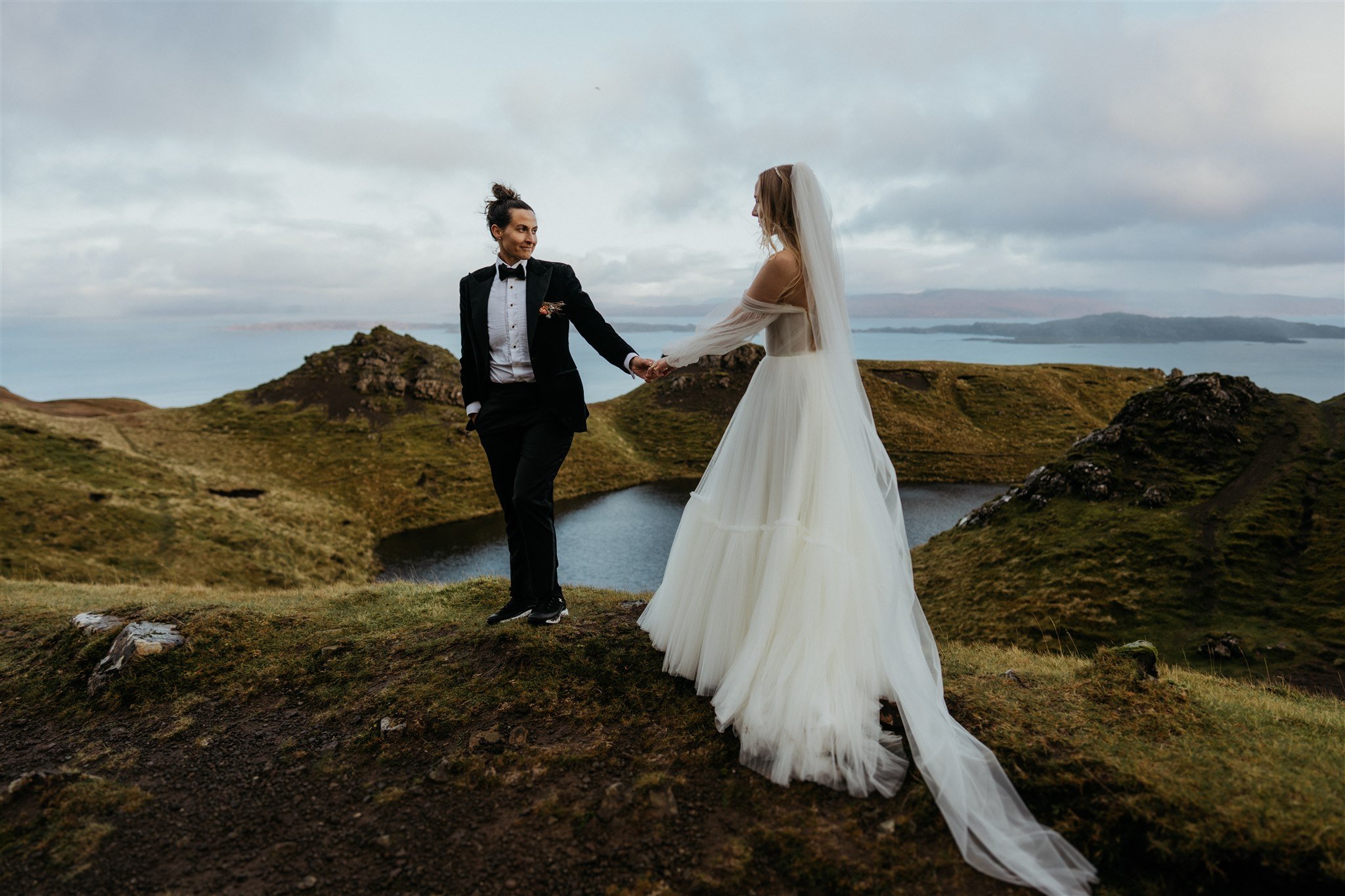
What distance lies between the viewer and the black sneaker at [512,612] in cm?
790

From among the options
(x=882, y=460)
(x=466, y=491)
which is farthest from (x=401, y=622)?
(x=466, y=491)

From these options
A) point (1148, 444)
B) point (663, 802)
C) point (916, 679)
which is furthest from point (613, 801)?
point (1148, 444)

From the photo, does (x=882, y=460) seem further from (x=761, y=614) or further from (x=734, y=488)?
(x=761, y=614)

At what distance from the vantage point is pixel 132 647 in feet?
24.3

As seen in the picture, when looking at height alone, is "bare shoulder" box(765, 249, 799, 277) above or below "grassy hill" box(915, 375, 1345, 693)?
Answer: above

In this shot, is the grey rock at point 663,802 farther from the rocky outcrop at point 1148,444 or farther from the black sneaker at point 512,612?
the rocky outcrop at point 1148,444

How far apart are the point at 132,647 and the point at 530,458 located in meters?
4.85

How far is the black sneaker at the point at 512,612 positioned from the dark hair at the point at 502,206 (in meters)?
Answer: 4.26

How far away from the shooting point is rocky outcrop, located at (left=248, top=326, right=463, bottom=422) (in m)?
53.9

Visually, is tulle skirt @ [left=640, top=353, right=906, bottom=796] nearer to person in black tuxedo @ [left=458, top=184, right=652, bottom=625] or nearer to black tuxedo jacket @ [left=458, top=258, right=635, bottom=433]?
person in black tuxedo @ [left=458, top=184, right=652, bottom=625]

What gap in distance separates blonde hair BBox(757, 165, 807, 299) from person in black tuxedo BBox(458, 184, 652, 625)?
69.7 inches

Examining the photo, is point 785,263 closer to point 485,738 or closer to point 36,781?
point 485,738

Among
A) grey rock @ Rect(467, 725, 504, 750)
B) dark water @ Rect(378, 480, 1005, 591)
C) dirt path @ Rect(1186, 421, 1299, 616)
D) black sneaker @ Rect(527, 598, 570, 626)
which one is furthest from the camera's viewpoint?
dark water @ Rect(378, 480, 1005, 591)

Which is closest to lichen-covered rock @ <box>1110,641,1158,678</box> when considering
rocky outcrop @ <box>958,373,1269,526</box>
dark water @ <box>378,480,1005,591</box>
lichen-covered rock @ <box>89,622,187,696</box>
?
lichen-covered rock @ <box>89,622,187,696</box>
